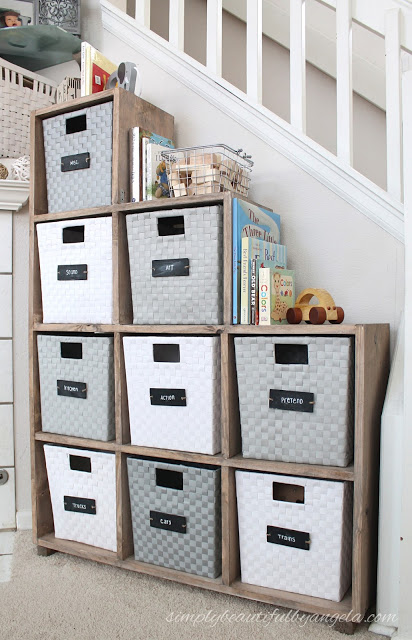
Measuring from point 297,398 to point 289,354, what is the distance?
13 cm

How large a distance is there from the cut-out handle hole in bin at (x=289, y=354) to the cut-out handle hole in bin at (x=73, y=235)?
0.78m

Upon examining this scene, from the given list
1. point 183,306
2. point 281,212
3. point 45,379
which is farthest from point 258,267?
point 45,379

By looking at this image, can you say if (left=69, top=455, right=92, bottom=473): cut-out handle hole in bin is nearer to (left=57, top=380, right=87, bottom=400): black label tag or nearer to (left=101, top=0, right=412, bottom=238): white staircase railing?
(left=57, top=380, right=87, bottom=400): black label tag

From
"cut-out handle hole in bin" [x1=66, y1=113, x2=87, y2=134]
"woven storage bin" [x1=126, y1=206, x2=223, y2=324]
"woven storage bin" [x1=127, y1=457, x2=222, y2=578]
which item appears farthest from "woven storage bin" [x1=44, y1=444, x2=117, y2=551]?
"cut-out handle hole in bin" [x1=66, y1=113, x2=87, y2=134]

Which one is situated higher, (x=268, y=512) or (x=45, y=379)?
(x=45, y=379)

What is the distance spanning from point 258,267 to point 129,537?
92 cm

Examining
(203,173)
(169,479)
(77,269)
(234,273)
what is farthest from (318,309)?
(77,269)

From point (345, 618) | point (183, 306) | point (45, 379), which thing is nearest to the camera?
point (345, 618)

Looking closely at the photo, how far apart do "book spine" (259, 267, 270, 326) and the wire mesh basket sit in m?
0.30

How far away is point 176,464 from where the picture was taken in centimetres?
171

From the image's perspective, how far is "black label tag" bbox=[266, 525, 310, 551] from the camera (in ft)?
4.94

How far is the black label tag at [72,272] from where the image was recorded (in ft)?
6.09

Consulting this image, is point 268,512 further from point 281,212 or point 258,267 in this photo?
point 281,212

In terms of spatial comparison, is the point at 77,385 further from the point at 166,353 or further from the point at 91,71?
the point at 91,71
